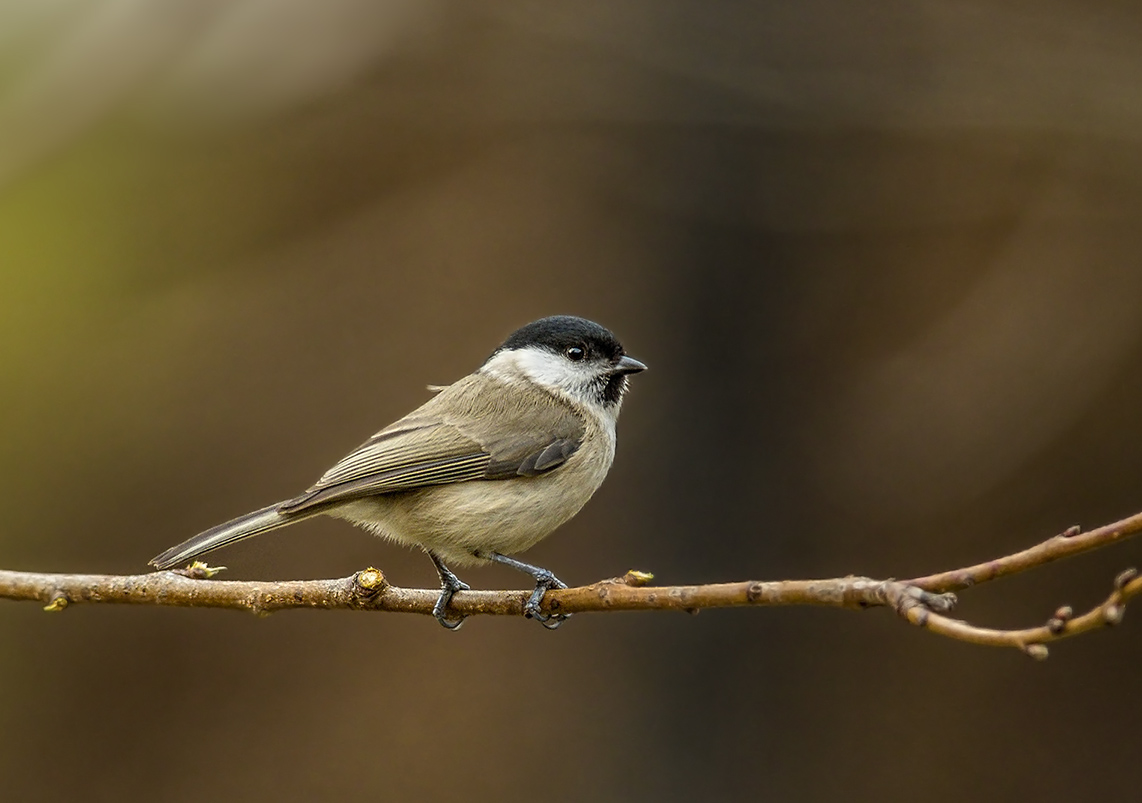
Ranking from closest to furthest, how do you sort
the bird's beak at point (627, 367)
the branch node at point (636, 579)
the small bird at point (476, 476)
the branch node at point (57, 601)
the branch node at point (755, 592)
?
the branch node at point (755, 592)
the branch node at point (636, 579)
the branch node at point (57, 601)
the small bird at point (476, 476)
the bird's beak at point (627, 367)

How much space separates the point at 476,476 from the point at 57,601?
4.04 feet

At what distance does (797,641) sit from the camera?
214 inches

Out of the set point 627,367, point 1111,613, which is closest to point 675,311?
point 627,367

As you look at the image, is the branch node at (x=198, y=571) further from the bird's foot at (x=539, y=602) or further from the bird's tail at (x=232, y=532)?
the bird's foot at (x=539, y=602)

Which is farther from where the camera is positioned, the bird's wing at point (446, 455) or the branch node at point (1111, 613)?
the bird's wing at point (446, 455)

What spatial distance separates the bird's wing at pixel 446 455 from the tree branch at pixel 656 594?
0.50m

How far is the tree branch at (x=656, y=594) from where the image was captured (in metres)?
1.51

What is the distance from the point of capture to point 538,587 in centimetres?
266

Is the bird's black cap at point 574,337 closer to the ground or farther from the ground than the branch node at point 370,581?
farther from the ground

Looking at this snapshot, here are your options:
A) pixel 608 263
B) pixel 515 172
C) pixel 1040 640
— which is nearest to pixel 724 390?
pixel 608 263

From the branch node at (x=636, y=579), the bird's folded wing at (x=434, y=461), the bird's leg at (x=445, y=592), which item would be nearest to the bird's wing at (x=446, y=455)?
the bird's folded wing at (x=434, y=461)

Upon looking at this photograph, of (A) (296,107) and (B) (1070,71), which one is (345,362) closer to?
(A) (296,107)

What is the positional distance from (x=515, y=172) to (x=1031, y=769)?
14.4ft

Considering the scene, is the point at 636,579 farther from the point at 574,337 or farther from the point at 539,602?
the point at 574,337
